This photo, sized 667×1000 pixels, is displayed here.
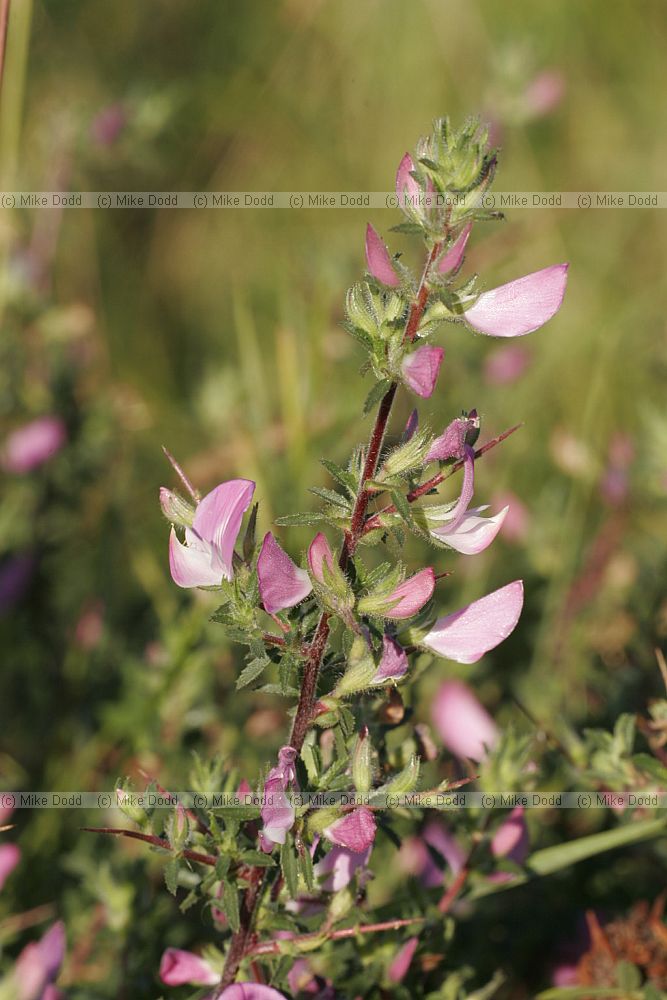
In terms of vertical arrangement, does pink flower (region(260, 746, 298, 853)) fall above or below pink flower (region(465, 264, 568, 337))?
below

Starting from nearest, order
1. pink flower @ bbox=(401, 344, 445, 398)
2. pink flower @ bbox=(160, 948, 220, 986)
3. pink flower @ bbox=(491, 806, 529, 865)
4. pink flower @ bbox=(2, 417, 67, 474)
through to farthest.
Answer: pink flower @ bbox=(401, 344, 445, 398) < pink flower @ bbox=(160, 948, 220, 986) < pink flower @ bbox=(491, 806, 529, 865) < pink flower @ bbox=(2, 417, 67, 474)

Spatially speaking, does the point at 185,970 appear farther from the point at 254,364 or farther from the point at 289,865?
the point at 254,364

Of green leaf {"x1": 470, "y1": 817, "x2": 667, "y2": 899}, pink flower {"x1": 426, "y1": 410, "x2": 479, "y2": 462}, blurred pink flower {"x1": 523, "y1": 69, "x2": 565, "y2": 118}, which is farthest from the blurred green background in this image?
pink flower {"x1": 426, "y1": 410, "x2": 479, "y2": 462}

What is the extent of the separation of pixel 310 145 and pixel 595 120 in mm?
1112

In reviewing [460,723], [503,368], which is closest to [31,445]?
[460,723]

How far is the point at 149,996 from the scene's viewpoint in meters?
1.37

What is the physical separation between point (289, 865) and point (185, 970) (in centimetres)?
25

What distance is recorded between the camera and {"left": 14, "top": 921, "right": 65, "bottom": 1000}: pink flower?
1.12m

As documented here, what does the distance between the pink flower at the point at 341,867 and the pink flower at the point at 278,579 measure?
0.28 metres

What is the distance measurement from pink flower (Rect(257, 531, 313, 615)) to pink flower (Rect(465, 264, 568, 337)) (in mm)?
256

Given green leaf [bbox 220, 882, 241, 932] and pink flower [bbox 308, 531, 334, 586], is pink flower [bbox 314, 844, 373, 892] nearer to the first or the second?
green leaf [bbox 220, 882, 241, 932]

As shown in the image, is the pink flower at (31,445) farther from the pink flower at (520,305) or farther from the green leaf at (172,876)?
the pink flower at (520,305)

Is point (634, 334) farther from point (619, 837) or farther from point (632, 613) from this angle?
point (619, 837)

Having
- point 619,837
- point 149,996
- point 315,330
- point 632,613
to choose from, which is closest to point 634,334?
point 315,330
